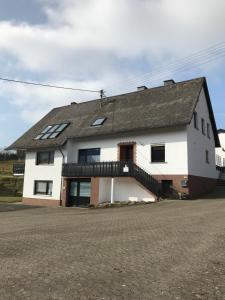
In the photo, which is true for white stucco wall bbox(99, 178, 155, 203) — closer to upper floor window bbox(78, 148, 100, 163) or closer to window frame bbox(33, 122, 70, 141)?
upper floor window bbox(78, 148, 100, 163)

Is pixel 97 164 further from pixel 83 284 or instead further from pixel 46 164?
pixel 83 284

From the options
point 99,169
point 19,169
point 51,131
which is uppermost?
point 51,131

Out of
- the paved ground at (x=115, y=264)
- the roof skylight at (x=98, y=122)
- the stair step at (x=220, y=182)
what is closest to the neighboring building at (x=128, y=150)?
the roof skylight at (x=98, y=122)

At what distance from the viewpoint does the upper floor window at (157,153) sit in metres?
26.3

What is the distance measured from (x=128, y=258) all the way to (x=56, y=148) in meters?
24.2

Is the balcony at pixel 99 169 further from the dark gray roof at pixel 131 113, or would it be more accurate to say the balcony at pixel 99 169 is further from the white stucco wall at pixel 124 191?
the dark gray roof at pixel 131 113

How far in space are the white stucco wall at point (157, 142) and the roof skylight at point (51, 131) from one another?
4325 mm

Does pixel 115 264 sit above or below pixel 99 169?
below

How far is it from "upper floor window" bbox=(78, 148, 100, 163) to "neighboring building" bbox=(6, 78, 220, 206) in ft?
0.28

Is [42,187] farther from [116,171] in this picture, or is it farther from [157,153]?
[157,153]

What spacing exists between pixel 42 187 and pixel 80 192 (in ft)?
15.2

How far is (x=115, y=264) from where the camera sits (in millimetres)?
7551

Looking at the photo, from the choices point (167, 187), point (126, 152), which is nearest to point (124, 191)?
point (126, 152)

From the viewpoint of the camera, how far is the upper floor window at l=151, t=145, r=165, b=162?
86.4 ft
